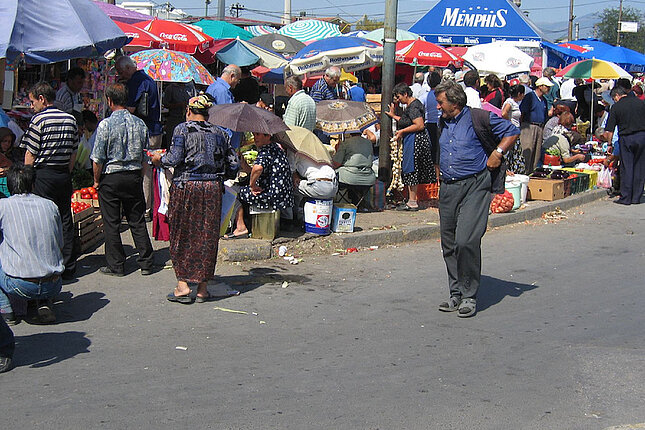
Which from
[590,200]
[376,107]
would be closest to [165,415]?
[376,107]

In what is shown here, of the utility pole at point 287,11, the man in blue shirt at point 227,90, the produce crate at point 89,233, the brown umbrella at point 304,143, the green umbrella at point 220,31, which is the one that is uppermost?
the utility pole at point 287,11

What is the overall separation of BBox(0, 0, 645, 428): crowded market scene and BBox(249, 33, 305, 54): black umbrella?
1458 mm

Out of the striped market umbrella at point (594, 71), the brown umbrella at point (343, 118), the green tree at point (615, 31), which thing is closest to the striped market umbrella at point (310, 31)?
the striped market umbrella at point (594, 71)

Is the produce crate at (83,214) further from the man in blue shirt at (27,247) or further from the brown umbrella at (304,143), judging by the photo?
the brown umbrella at (304,143)

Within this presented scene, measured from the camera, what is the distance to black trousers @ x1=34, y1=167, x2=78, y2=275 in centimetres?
778

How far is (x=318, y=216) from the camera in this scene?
9867 mm

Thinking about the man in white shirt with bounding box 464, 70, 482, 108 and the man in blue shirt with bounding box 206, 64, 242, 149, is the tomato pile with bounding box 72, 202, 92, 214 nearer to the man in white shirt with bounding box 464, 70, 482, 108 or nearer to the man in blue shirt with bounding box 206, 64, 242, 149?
the man in blue shirt with bounding box 206, 64, 242, 149

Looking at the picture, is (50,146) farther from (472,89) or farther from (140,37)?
(140,37)

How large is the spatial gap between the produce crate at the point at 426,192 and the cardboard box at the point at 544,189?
2495 millimetres

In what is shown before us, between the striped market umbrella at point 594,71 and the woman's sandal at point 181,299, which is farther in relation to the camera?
the striped market umbrella at point 594,71

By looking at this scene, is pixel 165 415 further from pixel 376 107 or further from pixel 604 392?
pixel 376 107

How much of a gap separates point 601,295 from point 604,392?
2.94 m

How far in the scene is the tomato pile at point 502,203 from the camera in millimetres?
12367

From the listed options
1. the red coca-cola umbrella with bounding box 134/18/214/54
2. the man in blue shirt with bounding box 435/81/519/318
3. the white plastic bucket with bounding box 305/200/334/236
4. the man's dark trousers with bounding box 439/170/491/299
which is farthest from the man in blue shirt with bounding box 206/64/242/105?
the red coca-cola umbrella with bounding box 134/18/214/54
